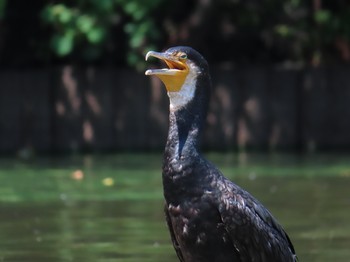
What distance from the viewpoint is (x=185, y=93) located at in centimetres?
745

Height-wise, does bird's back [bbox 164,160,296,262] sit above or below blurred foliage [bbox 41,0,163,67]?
above

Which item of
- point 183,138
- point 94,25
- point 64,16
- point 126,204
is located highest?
point 183,138

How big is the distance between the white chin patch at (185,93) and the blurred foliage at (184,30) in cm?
1389

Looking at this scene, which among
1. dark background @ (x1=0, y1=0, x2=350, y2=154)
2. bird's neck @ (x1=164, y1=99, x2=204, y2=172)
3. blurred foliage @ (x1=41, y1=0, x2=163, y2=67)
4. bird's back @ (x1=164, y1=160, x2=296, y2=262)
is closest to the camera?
bird's back @ (x1=164, y1=160, x2=296, y2=262)

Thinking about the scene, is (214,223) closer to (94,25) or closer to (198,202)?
(198,202)

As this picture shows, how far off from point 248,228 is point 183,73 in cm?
97

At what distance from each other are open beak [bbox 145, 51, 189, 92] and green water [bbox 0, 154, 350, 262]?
9.19ft

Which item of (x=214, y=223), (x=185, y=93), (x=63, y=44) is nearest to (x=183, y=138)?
(x=185, y=93)

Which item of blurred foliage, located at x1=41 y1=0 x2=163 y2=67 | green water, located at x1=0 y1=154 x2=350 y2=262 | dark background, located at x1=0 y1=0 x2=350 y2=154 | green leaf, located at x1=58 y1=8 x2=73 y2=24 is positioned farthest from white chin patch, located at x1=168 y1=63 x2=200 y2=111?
green leaf, located at x1=58 y1=8 x2=73 y2=24

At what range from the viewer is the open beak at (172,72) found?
7.30 metres

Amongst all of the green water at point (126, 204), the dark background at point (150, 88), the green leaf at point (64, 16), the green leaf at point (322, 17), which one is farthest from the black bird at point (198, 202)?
the green leaf at point (322, 17)

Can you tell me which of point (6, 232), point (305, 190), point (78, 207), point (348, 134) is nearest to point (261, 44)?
point (348, 134)

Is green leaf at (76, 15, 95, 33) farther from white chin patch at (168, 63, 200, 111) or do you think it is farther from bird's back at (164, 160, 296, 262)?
bird's back at (164, 160, 296, 262)

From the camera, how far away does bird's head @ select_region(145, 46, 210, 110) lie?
7.39 meters
